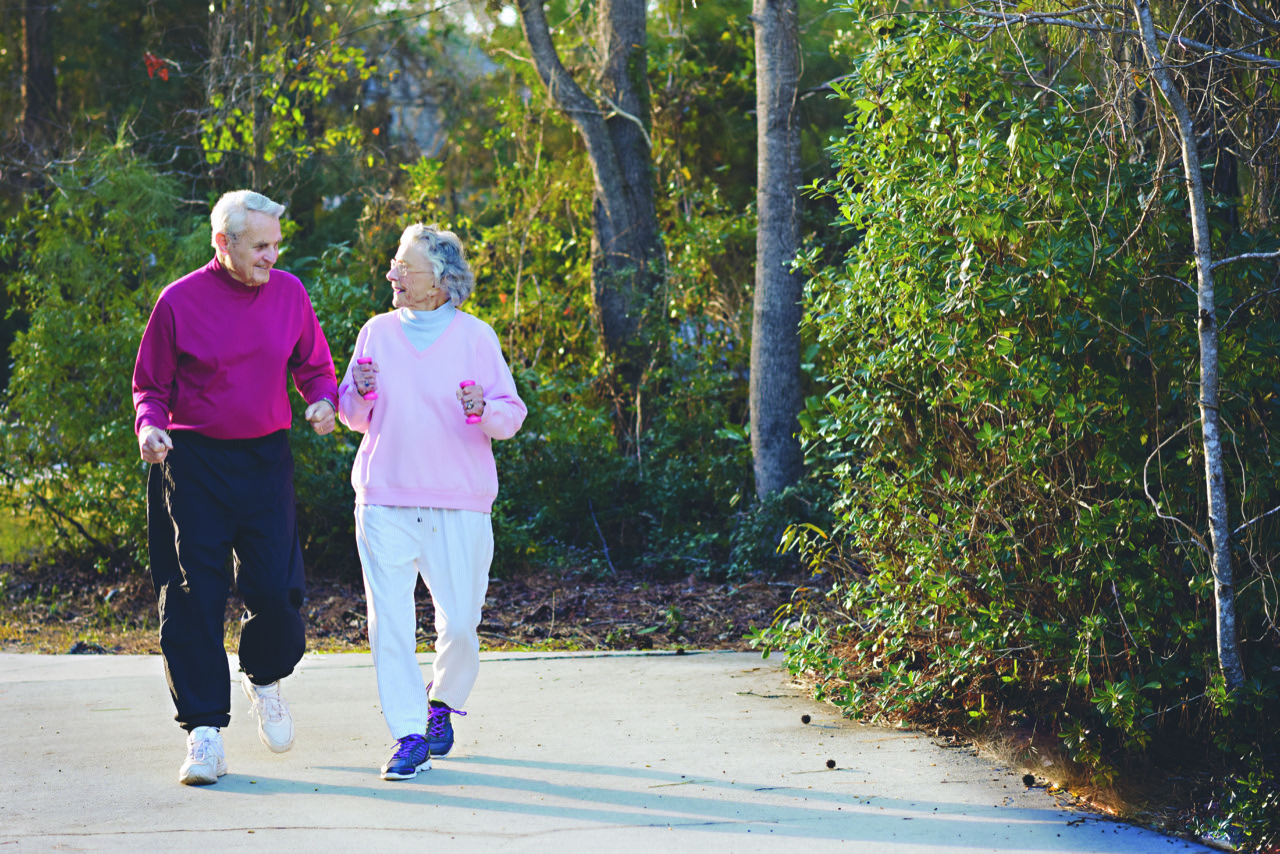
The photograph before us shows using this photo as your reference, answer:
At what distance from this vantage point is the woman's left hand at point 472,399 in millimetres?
4172

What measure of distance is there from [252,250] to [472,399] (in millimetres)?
927

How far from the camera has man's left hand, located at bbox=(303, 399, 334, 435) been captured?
4.25 m

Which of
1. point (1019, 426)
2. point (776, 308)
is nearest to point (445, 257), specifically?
point (1019, 426)

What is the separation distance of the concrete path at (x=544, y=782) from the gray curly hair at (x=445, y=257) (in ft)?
5.54

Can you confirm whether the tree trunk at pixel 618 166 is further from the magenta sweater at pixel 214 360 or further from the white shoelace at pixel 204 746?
the white shoelace at pixel 204 746

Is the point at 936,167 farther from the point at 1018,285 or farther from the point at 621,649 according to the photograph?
the point at 621,649

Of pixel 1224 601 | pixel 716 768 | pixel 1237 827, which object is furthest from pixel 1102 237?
pixel 716 768

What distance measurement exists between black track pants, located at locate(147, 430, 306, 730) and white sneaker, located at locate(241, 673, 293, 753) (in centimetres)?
5

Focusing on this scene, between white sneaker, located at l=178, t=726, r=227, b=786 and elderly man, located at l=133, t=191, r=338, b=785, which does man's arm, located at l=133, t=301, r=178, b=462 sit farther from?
white sneaker, located at l=178, t=726, r=227, b=786

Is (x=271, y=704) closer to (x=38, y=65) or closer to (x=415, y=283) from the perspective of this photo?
(x=415, y=283)

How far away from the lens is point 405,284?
14.3 feet

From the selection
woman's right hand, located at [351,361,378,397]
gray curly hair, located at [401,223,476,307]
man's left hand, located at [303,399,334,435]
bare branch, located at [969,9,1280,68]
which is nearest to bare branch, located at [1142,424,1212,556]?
bare branch, located at [969,9,1280,68]

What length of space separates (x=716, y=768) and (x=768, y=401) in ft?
15.6

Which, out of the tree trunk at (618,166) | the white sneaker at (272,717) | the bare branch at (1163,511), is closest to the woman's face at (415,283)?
the white sneaker at (272,717)
